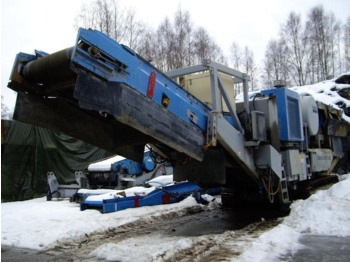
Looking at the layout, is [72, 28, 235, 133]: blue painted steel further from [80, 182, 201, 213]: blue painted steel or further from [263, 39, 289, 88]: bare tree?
[263, 39, 289, 88]: bare tree

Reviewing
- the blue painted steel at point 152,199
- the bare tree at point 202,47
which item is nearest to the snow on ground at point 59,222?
the blue painted steel at point 152,199

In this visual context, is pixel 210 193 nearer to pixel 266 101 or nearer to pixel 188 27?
pixel 266 101

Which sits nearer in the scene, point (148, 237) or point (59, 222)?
point (148, 237)

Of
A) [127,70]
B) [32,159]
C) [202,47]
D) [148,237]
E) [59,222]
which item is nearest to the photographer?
[127,70]

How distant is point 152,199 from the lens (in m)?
8.63

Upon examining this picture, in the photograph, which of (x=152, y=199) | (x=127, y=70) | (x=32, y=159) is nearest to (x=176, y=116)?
(x=127, y=70)

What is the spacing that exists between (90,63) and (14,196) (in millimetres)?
10484

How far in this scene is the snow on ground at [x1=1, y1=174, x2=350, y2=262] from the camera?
4.72 m

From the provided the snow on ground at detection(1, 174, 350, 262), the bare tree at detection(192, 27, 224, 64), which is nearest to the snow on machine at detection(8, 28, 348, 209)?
→ the snow on ground at detection(1, 174, 350, 262)

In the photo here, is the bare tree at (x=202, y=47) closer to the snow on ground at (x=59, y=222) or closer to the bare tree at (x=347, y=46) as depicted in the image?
the bare tree at (x=347, y=46)

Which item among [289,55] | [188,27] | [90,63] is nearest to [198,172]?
[90,63]

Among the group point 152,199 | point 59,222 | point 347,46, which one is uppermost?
point 347,46

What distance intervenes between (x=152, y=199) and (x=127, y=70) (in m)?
4.81

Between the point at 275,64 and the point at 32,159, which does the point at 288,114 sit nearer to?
the point at 32,159
